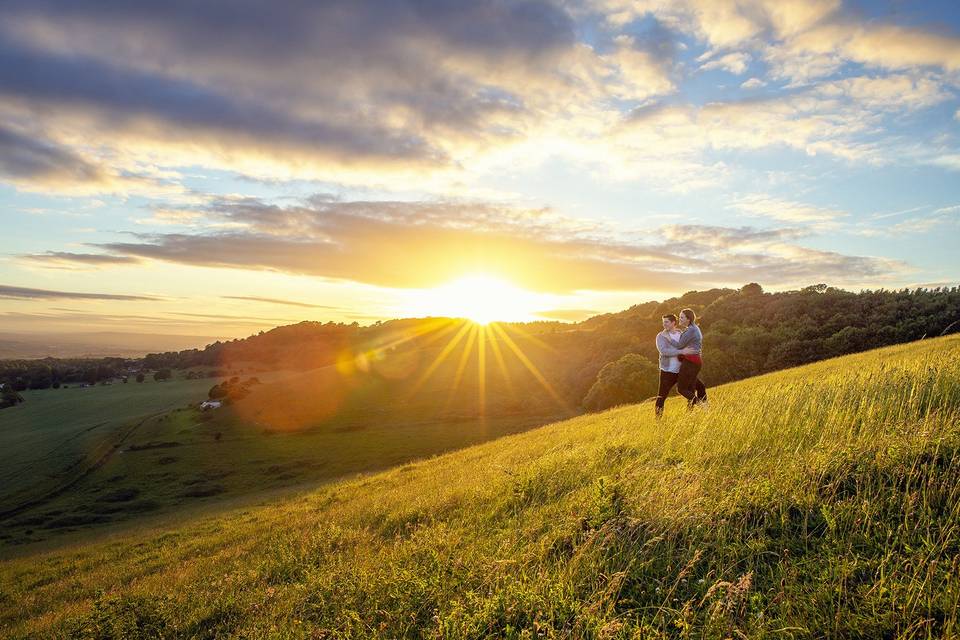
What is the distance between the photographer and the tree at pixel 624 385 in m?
59.0

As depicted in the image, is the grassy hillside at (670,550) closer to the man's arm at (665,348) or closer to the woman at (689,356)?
the woman at (689,356)

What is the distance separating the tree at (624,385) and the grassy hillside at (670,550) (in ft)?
161

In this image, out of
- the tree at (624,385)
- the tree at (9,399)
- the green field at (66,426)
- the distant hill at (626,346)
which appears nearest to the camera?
the green field at (66,426)

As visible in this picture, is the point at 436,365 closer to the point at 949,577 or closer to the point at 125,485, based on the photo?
the point at 125,485

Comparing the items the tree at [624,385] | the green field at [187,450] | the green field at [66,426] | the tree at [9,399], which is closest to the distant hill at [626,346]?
the tree at [624,385]

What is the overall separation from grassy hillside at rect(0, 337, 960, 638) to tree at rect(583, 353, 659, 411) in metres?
49.0

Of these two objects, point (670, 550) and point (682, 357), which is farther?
point (682, 357)

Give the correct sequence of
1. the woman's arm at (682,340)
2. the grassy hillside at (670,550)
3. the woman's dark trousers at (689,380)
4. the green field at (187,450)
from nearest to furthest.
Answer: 1. the grassy hillside at (670,550)
2. the woman's arm at (682,340)
3. the woman's dark trousers at (689,380)
4. the green field at (187,450)

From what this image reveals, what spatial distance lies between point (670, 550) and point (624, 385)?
56.0 m

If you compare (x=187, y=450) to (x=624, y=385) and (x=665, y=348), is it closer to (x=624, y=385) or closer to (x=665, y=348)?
(x=624, y=385)

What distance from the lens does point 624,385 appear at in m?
59.6

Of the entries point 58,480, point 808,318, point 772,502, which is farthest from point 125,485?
point 808,318

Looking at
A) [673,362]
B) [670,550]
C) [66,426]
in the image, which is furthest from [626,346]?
[66,426]

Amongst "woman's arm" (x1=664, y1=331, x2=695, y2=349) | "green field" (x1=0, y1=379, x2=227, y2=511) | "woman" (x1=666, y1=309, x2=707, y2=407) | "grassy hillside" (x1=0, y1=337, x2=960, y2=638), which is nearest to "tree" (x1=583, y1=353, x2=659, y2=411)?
"woman" (x1=666, y1=309, x2=707, y2=407)
